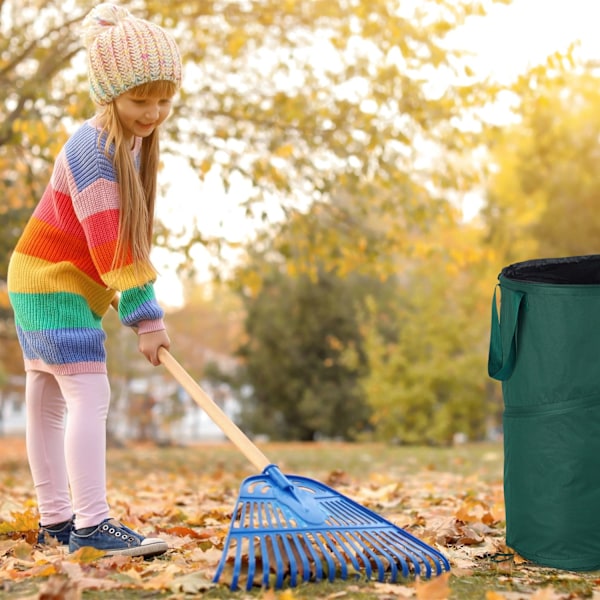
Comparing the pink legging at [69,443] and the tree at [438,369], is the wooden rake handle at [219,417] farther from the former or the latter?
the tree at [438,369]

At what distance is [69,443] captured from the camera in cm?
284

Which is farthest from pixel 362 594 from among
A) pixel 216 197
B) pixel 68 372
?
pixel 216 197

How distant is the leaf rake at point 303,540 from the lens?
93.1 inches

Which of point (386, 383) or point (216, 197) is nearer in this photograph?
point (216, 197)

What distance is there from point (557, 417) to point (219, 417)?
1.11m

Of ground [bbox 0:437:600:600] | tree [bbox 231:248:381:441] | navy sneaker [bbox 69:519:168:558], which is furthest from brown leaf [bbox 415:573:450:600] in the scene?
tree [bbox 231:248:381:441]

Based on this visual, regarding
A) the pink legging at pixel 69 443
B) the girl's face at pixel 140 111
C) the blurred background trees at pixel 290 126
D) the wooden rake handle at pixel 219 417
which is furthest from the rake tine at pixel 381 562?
the blurred background trees at pixel 290 126

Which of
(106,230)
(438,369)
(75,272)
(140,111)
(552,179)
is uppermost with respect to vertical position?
(552,179)

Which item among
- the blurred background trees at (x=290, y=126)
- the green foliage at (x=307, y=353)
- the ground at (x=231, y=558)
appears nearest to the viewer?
the ground at (x=231, y=558)

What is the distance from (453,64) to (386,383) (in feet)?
22.1

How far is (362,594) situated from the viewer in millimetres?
2293

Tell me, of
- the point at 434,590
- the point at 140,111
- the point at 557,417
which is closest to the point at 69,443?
the point at 140,111

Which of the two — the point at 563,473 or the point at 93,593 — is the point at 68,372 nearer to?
the point at 93,593

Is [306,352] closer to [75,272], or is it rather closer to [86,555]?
[75,272]
